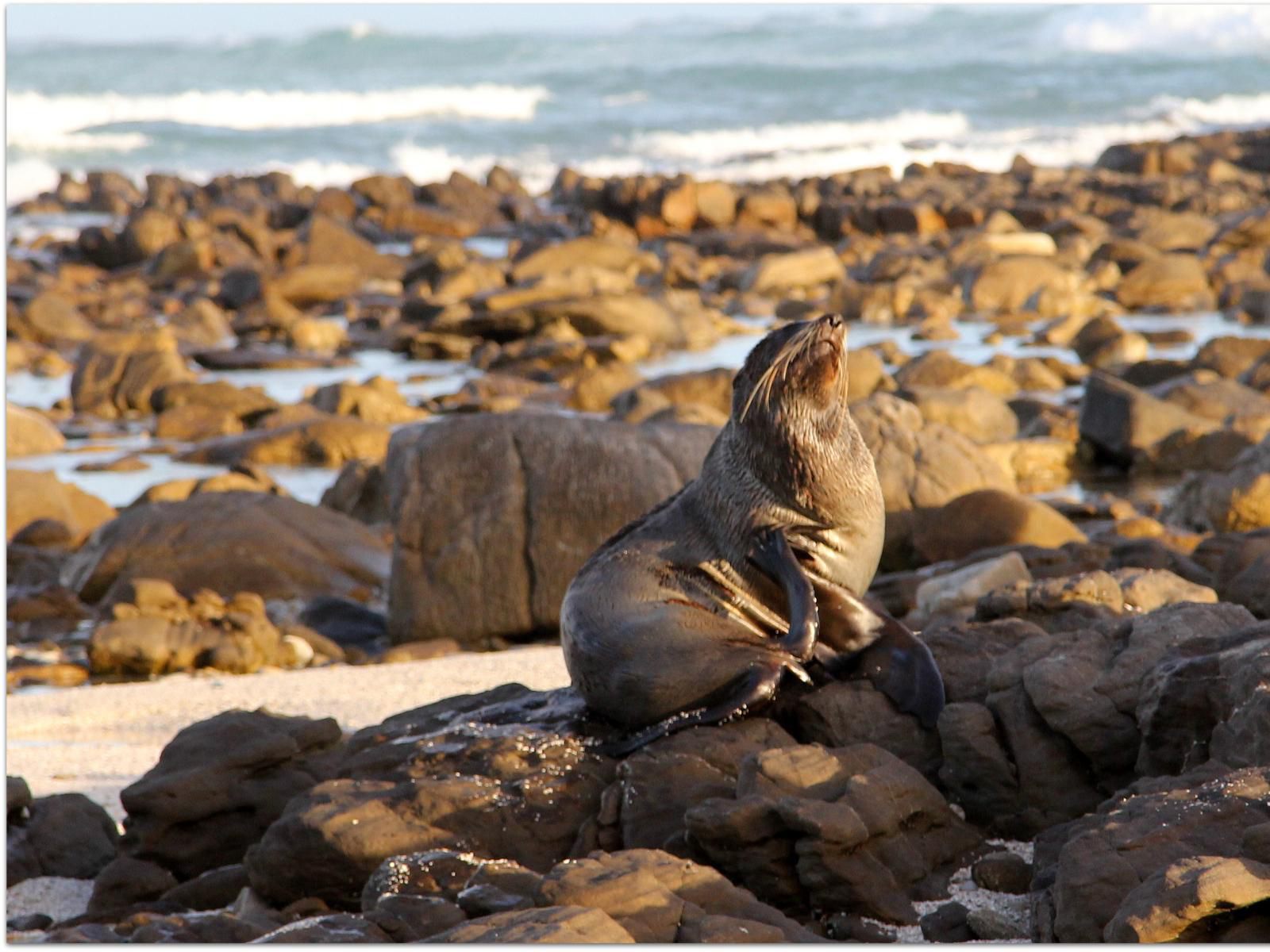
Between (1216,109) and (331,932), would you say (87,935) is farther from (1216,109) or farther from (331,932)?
(1216,109)

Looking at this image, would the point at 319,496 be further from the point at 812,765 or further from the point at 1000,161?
the point at 1000,161

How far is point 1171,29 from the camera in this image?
6109cm

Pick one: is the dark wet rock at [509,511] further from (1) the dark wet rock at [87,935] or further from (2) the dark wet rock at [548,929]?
(2) the dark wet rock at [548,929]

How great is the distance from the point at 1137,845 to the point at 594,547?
6.09 m

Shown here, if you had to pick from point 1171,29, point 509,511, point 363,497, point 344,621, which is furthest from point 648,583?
point 1171,29

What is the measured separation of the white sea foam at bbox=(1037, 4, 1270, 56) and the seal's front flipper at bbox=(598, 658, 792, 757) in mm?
59256

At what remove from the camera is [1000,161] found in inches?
1721

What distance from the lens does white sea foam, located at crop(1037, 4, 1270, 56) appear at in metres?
60.5

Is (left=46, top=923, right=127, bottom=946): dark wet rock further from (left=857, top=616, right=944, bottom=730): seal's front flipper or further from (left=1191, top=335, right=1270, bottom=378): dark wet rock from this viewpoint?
(left=1191, top=335, right=1270, bottom=378): dark wet rock

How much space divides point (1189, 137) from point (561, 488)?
33.5 metres

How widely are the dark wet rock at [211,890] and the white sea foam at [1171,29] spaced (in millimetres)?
59745

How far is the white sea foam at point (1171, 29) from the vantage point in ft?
199

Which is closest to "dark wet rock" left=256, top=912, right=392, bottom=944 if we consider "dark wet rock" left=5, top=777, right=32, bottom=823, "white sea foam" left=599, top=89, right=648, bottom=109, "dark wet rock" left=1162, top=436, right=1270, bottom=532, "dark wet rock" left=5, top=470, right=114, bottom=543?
"dark wet rock" left=5, top=777, right=32, bottom=823

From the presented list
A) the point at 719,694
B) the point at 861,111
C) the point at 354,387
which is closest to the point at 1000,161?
the point at 861,111
